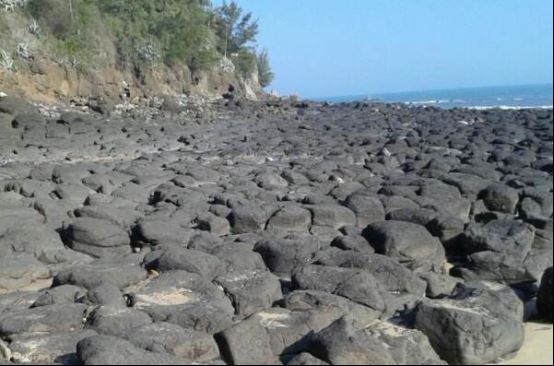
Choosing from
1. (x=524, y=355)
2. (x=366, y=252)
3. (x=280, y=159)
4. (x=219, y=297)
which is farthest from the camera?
(x=280, y=159)

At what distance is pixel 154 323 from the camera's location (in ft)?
16.0

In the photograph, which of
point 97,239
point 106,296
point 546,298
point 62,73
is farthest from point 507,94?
point 62,73

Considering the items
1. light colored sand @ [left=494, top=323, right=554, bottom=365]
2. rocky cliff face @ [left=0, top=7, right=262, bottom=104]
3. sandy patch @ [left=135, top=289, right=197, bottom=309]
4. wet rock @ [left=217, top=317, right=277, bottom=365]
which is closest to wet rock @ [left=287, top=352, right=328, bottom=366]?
Result: wet rock @ [left=217, top=317, right=277, bottom=365]

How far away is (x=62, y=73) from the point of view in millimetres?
27188

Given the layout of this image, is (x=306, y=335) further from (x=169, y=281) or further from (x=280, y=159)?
(x=280, y=159)

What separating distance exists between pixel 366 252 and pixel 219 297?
197 cm

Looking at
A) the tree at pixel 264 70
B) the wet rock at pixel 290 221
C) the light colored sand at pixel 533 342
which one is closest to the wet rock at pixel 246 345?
the light colored sand at pixel 533 342

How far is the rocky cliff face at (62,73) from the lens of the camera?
989 inches

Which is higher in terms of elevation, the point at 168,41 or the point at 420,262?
the point at 168,41

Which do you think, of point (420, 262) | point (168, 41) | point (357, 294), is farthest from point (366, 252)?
point (168, 41)

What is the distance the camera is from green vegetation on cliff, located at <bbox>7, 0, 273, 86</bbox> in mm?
28516

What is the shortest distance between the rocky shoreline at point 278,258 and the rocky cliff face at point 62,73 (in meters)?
11.0

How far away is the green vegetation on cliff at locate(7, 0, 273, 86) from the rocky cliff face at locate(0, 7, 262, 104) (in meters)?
0.21

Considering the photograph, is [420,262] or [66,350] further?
[420,262]
